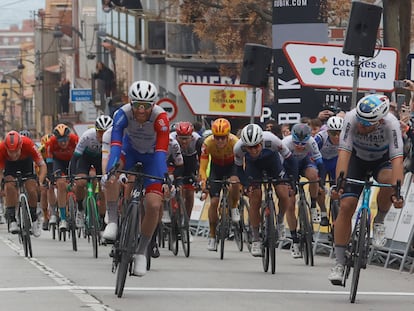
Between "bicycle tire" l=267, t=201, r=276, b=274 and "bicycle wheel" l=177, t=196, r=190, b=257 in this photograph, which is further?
"bicycle wheel" l=177, t=196, r=190, b=257

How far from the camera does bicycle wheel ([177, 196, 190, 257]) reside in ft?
62.0

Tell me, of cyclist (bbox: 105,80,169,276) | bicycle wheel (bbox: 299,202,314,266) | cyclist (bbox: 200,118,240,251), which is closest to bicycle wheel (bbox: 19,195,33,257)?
cyclist (bbox: 200,118,240,251)

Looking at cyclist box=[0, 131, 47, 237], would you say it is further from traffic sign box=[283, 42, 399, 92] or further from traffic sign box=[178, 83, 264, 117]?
traffic sign box=[178, 83, 264, 117]

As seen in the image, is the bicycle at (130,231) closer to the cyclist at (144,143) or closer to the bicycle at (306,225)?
the cyclist at (144,143)

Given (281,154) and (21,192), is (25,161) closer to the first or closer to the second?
(21,192)

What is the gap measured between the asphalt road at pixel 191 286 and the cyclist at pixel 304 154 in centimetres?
41

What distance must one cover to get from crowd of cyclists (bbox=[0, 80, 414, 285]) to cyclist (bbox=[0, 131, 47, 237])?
0.6 inches

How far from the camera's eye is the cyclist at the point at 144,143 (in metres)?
13.2

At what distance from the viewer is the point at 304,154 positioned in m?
18.0

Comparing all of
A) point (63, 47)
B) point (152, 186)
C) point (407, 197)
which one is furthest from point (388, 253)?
point (63, 47)

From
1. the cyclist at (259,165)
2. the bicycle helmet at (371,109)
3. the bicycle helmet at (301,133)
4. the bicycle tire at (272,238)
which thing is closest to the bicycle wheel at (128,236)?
the bicycle helmet at (371,109)

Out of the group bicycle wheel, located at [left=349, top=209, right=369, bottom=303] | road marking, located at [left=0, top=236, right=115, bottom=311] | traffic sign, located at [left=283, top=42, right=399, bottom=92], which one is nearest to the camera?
road marking, located at [left=0, top=236, right=115, bottom=311]

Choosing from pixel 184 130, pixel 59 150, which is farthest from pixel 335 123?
pixel 59 150

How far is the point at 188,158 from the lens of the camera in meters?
20.2
